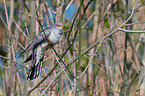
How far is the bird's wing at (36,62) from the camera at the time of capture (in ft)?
7.94

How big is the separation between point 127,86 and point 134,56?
0.60 meters

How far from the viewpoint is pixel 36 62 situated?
2.57 metres

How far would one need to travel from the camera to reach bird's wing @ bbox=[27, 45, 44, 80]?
2.42 meters

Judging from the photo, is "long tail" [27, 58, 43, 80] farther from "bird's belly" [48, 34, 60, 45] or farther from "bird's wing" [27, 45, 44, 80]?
"bird's belly" [48, 34, 60, 45]

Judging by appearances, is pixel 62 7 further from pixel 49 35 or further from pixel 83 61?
pixel 83 61

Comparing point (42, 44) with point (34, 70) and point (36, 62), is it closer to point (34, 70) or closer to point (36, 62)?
point (36, 62)

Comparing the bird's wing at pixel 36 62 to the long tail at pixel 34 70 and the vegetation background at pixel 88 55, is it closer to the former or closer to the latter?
the long tail at pixel 34 70

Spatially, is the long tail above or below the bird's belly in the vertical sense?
below

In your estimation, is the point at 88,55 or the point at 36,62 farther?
the point at 88,55

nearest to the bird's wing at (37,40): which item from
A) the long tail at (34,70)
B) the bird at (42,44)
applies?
the bird at (42,44)

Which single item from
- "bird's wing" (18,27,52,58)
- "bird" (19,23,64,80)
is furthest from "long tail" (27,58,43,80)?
"bird's wing" (18,27,52,58)

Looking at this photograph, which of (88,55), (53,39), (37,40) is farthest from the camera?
(88,55)

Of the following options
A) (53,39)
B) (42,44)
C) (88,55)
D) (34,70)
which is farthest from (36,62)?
(88,55)

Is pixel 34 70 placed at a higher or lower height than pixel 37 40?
lower
